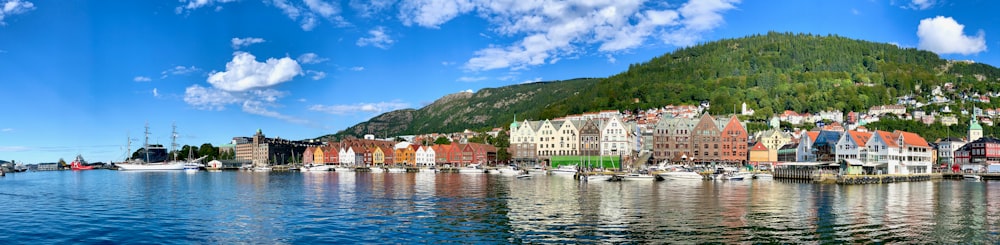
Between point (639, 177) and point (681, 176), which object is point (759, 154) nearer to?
point (681, 176)

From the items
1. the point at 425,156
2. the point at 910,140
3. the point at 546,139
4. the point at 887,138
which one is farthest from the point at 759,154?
the point at 425,156

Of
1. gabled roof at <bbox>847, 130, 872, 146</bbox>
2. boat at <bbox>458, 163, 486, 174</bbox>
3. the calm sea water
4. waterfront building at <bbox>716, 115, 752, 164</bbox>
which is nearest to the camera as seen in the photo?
the calm sea water

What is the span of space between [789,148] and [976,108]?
101m

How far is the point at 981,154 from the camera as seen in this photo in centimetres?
12469

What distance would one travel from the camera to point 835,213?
43375 mm

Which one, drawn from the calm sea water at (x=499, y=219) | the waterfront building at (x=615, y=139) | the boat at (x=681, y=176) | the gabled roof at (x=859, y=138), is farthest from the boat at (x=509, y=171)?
the calm sea water at (x=499, y=219)

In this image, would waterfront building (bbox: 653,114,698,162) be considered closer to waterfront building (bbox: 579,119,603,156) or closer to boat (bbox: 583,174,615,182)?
waterfront building (bbox: 579,119,603,156)

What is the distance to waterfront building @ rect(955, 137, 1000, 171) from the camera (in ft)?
398

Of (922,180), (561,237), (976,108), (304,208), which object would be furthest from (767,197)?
(976,108)

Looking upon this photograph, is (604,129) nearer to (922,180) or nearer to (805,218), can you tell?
(922,180)

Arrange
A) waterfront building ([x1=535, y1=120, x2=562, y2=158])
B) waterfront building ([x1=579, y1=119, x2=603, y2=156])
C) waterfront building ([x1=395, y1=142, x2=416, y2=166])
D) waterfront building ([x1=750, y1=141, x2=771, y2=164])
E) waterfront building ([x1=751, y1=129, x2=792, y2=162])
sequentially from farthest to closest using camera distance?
1. waterfront building ([x1=395, y1=142, x2=416, y2=166])
2. waterfront building ([x1=751, y1=129, x2=792, y2=162])
3. waterfront building ([x1=535, y1=120, x2=562, y2=158])
4. waterfront building ([x1=579, y1=119, x2=603, y2=156])
5. waterfront building ([x1=750, y1=141, x2=771, y2=164])

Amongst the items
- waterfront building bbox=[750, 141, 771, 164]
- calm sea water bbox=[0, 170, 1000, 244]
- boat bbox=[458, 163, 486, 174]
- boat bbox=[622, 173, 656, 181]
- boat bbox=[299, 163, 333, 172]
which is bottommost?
boat bbox=[299, 163, 333, 172]

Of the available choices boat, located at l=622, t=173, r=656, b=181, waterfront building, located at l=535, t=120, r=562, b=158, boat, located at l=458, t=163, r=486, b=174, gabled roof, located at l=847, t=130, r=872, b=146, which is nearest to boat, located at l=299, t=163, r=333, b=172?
boat, located at l=458, t=163, r=486, b=174

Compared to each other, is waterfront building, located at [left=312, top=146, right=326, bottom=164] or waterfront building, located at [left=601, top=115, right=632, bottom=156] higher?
waterfront building, located at [left=601, top=115, right=632, bottom=156]
